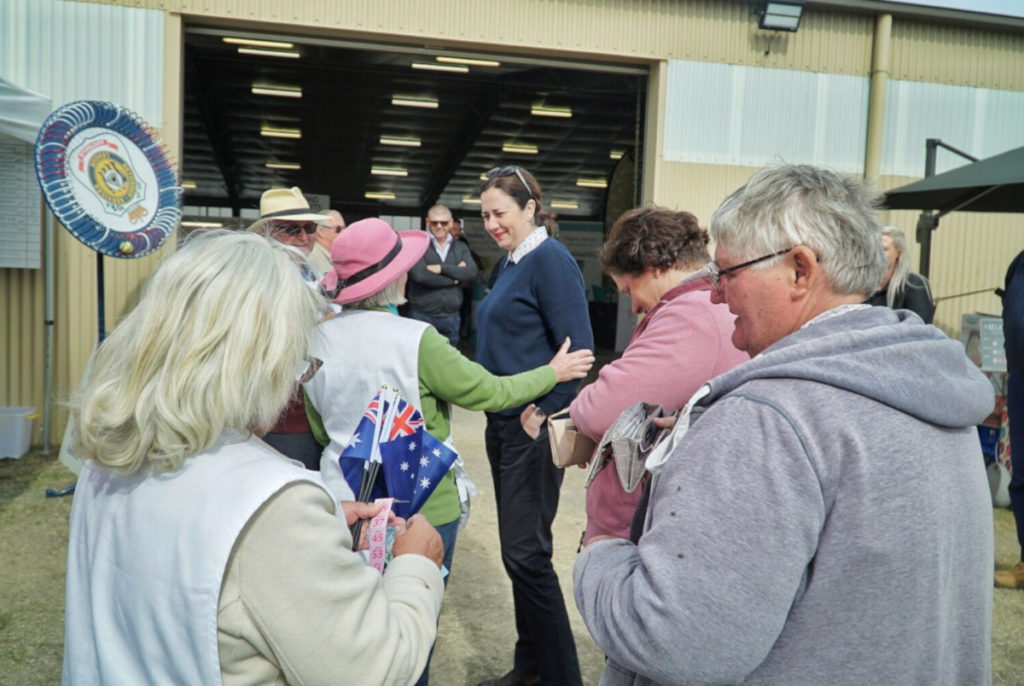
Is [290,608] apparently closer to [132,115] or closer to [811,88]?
[132,115]

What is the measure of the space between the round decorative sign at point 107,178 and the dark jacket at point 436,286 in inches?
135

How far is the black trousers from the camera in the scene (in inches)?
120

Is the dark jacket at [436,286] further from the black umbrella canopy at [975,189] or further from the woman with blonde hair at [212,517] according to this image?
the woman with blonde hair at [212,517]

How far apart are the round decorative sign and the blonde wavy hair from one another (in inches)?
163

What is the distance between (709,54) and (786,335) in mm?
7197

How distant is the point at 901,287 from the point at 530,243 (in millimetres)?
2401

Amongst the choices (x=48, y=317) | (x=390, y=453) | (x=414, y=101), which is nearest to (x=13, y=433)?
(x=48, y=317)

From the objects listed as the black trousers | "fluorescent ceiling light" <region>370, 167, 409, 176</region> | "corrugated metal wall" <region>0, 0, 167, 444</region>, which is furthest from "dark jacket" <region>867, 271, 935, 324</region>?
"fluorescent ceiling light" <region>370, 167, 409, 176</region>

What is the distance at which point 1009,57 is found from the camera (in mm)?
8414

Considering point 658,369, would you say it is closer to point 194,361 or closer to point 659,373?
point 659,373

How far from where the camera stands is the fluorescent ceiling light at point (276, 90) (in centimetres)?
1693

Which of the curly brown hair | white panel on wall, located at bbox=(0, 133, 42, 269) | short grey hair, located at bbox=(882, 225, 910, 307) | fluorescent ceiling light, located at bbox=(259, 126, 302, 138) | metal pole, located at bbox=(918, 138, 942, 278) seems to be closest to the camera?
the curly brown hair

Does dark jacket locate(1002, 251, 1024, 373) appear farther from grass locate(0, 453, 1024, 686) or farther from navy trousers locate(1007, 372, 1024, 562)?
grass locate(0, 453, 1024, 686)

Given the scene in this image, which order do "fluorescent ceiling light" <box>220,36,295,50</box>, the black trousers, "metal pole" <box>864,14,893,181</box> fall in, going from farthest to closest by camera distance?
"metal pole" <box>864,14,893,181</box>, "fluorescent ceiling light" <box>220,36,295,50</box>, the black trousers
